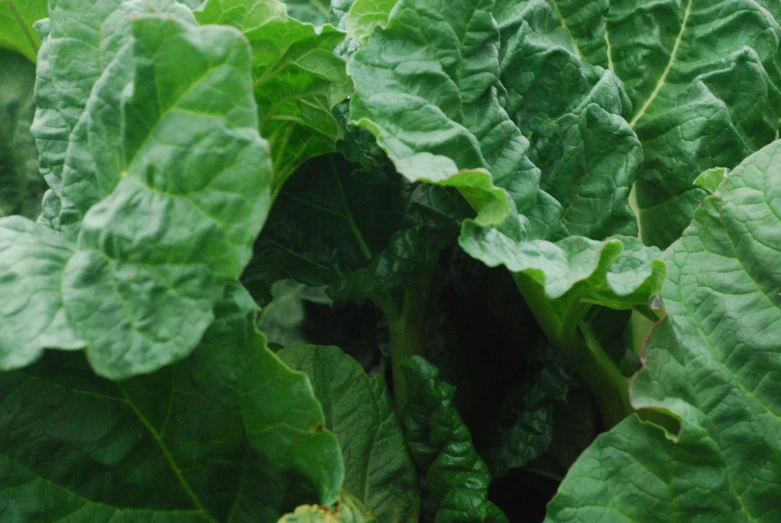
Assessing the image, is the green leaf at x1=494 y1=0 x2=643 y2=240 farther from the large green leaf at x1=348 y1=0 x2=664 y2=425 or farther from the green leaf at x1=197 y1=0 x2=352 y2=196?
the green leaf at x1=197 y1=0 x2=352 y2=196

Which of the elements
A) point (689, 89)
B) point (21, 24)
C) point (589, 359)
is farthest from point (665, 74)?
point (21, 24)

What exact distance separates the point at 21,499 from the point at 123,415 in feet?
0.34

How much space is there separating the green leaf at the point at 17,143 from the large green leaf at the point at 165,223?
1.55 feet

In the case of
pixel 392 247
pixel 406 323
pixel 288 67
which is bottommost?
pixel 406 323

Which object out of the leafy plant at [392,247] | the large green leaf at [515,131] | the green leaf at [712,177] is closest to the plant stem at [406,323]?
the leafy plant at [392,247]

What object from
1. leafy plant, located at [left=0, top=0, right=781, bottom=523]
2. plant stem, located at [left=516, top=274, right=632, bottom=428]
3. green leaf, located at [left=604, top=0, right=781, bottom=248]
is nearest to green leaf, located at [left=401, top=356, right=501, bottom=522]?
leafy plant, located at [left=0, top=0, right=781, bottom=523]

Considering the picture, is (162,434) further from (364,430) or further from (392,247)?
(392,247)

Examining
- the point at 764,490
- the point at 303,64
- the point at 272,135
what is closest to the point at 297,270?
the point at 272,135

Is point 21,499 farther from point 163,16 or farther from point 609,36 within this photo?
point 609,36

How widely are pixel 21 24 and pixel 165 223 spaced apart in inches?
21.1

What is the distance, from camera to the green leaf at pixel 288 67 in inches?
33.1

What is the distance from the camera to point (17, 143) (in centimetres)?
Result: 105

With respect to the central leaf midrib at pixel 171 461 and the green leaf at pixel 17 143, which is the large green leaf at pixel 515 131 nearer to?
the central leaf midrib at pixel 171 461

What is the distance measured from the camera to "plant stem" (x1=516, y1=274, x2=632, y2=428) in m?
0.87
